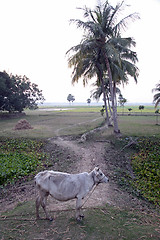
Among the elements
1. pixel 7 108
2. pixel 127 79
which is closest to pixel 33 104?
pixel 7 108

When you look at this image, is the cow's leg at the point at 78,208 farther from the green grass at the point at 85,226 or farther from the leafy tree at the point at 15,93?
the leafy tree at the point at 15,93

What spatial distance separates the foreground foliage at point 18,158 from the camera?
8785 millimetres

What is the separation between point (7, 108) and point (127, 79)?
2613cm

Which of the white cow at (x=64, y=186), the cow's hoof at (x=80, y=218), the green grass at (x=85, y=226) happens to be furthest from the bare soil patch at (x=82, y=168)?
the white cow at (x=64, y=186)

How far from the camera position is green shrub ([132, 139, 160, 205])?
779cm

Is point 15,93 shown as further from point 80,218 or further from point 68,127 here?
point 80,218

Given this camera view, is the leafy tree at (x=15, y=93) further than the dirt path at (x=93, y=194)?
Yes

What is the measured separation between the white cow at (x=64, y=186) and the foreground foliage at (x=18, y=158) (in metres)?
4.68

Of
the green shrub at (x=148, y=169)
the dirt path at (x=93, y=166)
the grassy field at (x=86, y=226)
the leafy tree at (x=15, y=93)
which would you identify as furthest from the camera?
the leafy tree at (x=15, y=93)

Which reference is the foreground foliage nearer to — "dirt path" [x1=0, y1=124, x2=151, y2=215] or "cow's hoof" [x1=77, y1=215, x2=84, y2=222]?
"dirt path" [x1=0, y1=124, x2=151, y2=215]

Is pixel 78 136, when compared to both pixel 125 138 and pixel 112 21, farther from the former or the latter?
pixel 112 21

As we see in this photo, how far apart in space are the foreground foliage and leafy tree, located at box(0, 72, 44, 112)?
20.8 meters

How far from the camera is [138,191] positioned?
24.9 ft

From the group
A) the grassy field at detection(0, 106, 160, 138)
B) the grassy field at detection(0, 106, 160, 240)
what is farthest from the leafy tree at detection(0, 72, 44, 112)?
the grassy field at detection(0, 106, 160, 240)
